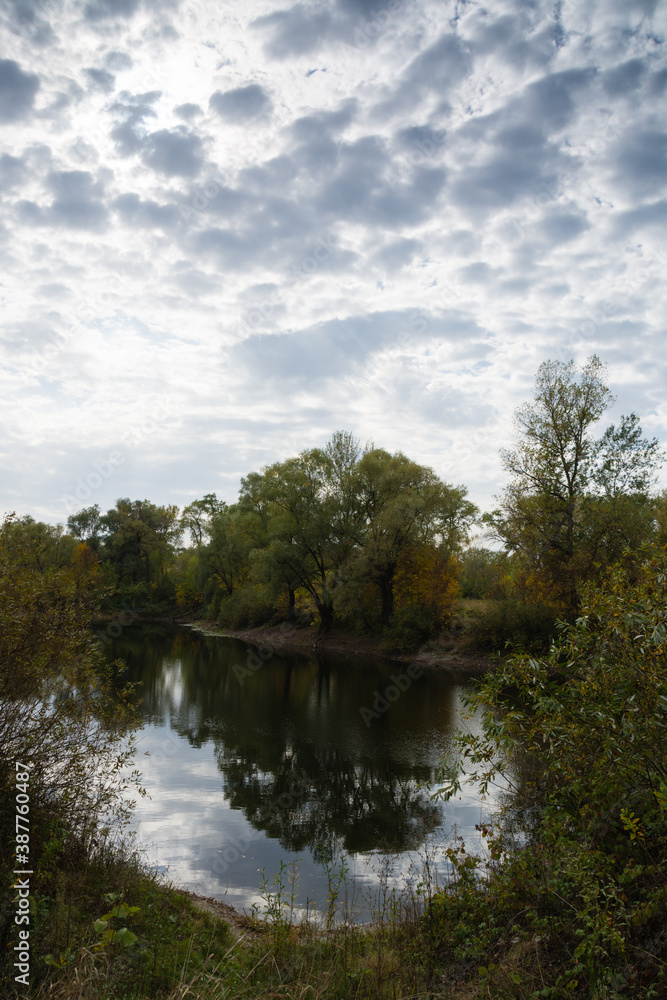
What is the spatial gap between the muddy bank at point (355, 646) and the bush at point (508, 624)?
3.30 ft

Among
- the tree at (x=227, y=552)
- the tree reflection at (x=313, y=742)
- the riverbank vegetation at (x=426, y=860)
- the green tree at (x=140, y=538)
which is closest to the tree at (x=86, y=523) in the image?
the green tree at (x=140, y=538)

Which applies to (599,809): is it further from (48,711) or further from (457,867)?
(48,711)

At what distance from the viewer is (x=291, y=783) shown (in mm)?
13109

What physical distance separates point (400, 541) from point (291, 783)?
82.5 feet

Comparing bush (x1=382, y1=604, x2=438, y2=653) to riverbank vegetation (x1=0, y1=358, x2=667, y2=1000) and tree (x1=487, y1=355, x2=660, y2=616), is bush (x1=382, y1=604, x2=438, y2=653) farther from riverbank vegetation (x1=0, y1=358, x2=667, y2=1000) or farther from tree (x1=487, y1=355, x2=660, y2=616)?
riverbank vegetation (x1=0, y1=358, x2=667, y2=1000)

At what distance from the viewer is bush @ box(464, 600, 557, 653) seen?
98.4 ft

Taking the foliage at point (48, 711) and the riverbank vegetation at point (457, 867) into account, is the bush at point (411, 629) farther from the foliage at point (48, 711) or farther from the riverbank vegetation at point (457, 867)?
the foliage at point (48, 711)

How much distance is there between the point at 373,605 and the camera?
41.6m

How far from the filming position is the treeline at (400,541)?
2569 centimetres

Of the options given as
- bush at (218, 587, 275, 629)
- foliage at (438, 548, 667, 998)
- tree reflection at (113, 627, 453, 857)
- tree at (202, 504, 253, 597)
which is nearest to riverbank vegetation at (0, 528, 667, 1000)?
foliage at (438, 548, 667, 998)

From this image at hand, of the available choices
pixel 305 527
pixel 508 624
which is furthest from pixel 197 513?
pixel 508 624

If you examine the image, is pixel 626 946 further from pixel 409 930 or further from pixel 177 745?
pixel 177 745

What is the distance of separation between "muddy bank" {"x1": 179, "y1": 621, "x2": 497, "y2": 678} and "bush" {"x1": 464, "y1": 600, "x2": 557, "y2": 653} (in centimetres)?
101

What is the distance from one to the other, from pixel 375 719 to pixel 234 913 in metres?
12.7
